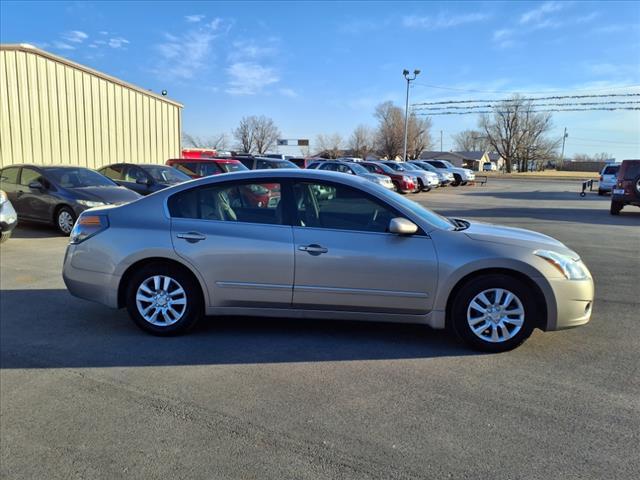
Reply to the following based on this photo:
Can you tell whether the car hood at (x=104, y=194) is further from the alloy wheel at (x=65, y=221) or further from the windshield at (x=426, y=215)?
the windshield at (x=426, y=215)

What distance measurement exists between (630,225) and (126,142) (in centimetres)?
1818

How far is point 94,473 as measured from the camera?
2.71 metres

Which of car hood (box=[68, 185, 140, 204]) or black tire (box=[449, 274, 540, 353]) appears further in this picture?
car hood (box=[68, 185, 140, 204])

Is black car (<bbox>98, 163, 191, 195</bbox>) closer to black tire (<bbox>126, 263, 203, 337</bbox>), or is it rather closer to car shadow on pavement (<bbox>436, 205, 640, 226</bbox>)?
car shadow on pavement (<bbox>436, 205, 640, 226</bbox>)

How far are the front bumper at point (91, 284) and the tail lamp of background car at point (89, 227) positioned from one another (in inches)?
4.6

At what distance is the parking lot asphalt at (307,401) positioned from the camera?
110 inches

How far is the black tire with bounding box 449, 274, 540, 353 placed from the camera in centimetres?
422

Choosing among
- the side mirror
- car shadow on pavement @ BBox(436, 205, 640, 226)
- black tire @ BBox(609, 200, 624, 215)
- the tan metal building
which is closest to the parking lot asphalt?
the side mirror

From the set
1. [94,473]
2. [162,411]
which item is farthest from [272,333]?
[94,473]

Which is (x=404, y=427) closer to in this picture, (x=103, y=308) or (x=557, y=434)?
(x=557, y=434)

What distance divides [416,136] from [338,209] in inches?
3299

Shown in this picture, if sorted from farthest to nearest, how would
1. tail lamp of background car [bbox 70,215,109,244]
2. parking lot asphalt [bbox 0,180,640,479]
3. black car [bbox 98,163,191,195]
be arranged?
1. black car [bbox 98,163,191,195]
2. tail lamp of background car [bbox 70,215,109,244]
3. parking lot asphalt [bbox 0,180,640,479]

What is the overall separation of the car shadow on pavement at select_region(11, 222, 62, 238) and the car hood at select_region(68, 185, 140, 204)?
1.09 metres

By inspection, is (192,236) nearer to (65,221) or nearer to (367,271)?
(367,271)
